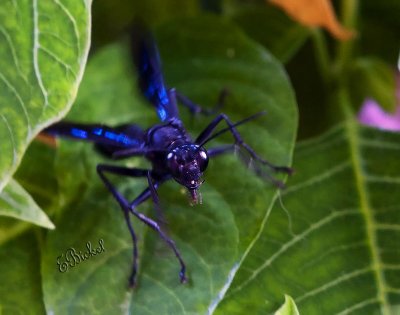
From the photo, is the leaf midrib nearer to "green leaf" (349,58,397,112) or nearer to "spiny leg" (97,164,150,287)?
"green leaf" (349,58,397,112)

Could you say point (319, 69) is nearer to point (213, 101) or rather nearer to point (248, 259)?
point (213, 101)

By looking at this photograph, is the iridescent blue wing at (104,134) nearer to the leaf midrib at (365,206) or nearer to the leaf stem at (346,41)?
the leaf midrib at (365,206)

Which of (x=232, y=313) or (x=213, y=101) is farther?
(x=213, y=101)

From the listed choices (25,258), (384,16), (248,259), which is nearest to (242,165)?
(248,259)

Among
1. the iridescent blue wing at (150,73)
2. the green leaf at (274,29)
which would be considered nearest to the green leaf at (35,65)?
the iridescent blue wing at (150,73)

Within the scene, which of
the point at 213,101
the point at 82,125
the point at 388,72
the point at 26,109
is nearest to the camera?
the point at 26,109

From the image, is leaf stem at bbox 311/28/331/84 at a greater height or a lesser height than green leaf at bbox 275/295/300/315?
lesser
